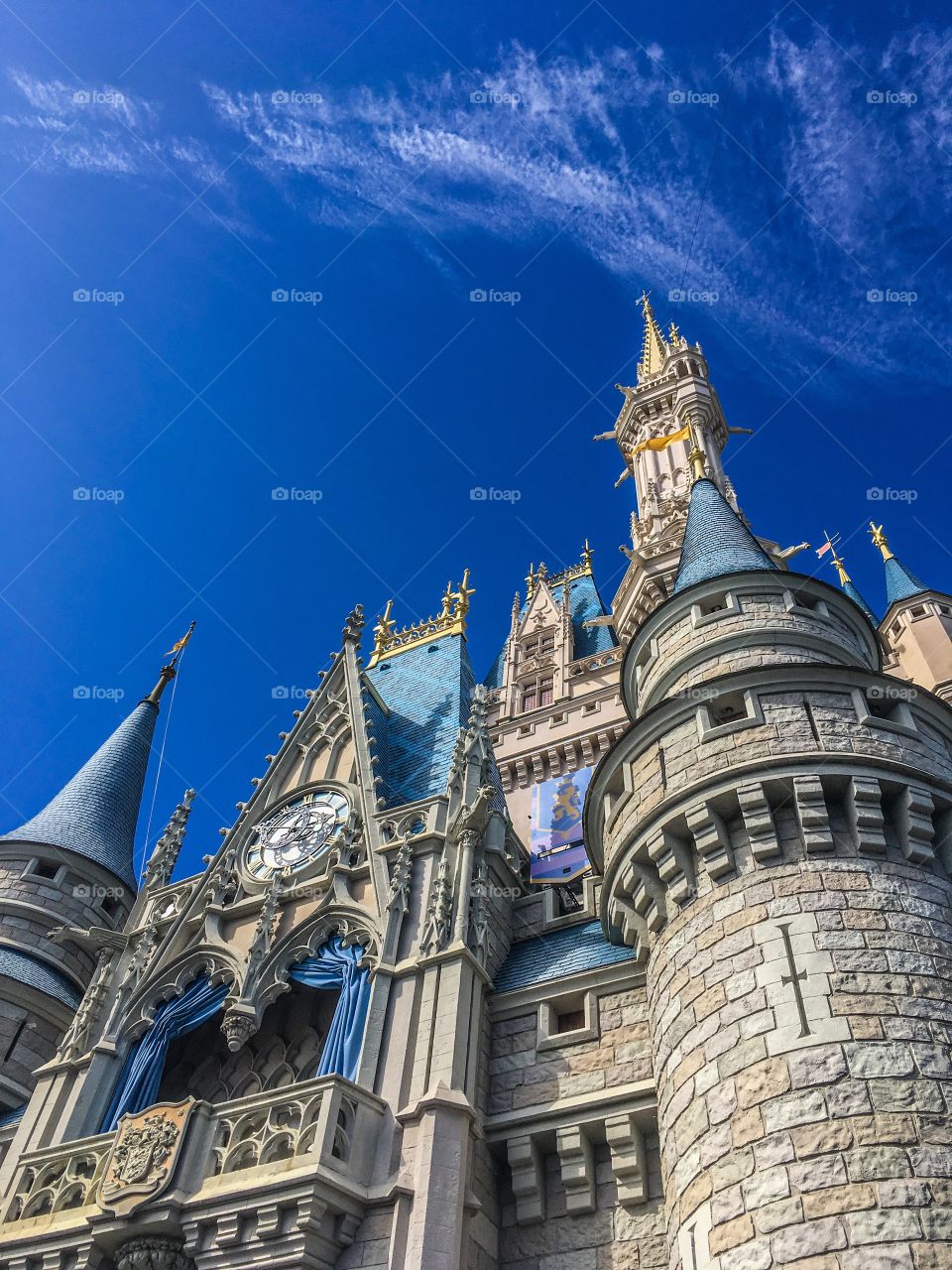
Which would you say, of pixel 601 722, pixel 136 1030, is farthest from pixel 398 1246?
pixel 601 722

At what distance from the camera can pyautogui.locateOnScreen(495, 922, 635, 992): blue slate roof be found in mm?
15867

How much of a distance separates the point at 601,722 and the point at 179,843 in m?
10.3

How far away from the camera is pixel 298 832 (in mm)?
20172

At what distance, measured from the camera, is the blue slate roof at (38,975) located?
68.9 feet

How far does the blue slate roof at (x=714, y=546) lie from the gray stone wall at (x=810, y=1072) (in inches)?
277

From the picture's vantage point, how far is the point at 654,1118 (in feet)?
43.6

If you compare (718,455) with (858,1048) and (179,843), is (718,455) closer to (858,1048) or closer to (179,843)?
(179,843)

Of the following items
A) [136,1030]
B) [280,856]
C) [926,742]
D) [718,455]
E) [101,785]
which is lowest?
[136,1030]

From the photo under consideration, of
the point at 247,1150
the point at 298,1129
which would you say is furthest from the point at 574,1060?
the point at 247,1150

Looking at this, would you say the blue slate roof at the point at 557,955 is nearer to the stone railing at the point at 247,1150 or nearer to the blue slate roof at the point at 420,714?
the stone railing at the point at 247,1150

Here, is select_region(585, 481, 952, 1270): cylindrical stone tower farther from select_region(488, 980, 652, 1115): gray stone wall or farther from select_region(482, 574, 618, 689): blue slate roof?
select_region(482, 574, 618, 689): blue slate roof

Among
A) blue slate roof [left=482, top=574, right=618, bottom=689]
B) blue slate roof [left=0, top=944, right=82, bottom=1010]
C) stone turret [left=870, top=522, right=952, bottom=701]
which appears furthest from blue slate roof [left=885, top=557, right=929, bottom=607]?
blue slate roof [left=0, top=944, right=82, bottom=1010]


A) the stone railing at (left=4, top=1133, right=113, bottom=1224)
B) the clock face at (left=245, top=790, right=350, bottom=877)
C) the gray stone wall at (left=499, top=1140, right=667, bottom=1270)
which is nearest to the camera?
the gray stone wall at (left=499, top=1140, right=667, bottom=1270)

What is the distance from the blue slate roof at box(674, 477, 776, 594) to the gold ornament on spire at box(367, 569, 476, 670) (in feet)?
30.8
